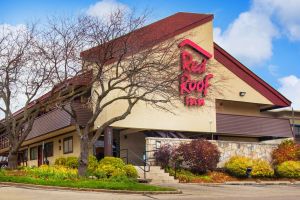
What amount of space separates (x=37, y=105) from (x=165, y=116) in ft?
28.3

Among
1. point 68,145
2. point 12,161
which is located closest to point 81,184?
point 12,161

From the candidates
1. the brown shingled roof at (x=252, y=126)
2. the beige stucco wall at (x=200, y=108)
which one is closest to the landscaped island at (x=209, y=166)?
the beige stucco wall at (x=200, y=108)

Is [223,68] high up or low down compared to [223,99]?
up

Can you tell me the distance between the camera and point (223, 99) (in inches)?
1489

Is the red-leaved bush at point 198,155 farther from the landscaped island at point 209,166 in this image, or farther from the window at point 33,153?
the window at point 33,153

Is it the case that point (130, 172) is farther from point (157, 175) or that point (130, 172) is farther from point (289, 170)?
point (289, 170)

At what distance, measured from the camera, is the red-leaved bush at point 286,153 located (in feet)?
114

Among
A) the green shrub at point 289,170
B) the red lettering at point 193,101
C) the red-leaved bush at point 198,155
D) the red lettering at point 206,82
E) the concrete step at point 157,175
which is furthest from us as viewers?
the red lettering at point 206,82

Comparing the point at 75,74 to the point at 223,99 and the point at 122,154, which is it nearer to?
the point at 122,154

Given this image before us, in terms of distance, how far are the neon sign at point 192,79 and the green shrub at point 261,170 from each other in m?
6.03

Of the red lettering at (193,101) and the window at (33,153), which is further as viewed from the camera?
the window at (33,153)

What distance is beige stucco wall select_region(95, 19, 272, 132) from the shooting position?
1282 inches

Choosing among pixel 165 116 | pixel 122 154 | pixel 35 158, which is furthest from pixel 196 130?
pixel 35 158

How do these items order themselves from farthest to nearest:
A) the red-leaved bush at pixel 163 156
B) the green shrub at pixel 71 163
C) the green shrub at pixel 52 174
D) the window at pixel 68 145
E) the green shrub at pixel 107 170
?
the window at pixel 68 145
the red-leaved bush at pixel 163 156
the green shrub at pixel 71 163
the green shrub at pixel 107 170
the green shrub at pixel 52 174
